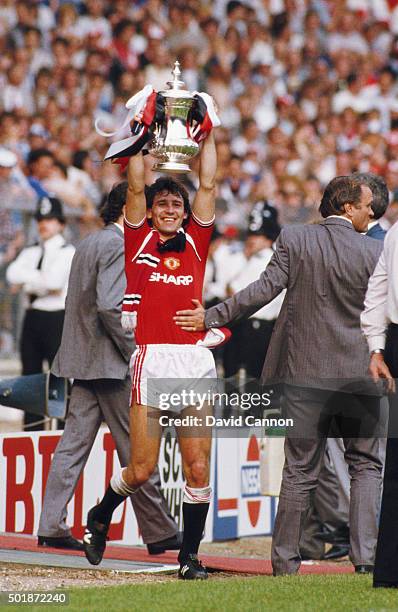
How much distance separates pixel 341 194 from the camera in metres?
7.89

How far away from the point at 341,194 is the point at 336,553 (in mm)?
2765

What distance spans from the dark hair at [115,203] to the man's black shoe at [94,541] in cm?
204

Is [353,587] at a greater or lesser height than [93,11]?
lesser

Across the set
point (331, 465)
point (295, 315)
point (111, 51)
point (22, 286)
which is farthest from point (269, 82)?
point (295, 315)

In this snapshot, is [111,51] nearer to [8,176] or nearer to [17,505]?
[8,176]

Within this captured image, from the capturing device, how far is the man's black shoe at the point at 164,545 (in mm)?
8711

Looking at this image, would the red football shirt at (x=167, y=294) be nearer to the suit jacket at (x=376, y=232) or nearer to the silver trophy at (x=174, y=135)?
the silver trophy at (x=174, y=135)

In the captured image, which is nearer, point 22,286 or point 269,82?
point 22,286

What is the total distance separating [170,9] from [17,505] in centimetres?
1320

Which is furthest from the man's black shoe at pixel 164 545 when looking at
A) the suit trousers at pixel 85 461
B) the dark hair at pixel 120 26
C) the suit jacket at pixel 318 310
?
the dark hair at pixel 120 26

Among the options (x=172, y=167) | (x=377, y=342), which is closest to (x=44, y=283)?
(x=172, y=167)

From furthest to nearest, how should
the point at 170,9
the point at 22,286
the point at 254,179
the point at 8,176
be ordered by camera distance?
the point at 170,9
the point at 254,179
the point at 8,176
the point at 22,286

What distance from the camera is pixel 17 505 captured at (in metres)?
9.01

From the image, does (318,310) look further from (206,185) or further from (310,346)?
(206,185)
